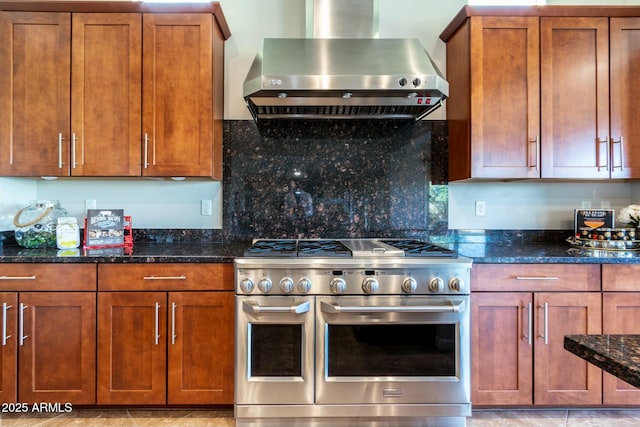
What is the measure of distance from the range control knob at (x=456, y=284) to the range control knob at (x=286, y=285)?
0.79m

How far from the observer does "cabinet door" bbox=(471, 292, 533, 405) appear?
73.7 inches

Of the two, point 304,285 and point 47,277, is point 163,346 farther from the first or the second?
point 304,285

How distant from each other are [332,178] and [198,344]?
1.34m

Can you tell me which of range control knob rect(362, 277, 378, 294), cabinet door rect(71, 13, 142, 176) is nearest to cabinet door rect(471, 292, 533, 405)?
range control knob rect(362, 277, 378, 294)

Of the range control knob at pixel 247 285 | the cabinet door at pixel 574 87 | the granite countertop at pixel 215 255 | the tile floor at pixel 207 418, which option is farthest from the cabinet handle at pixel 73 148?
the cabinet door at pixel 574 87

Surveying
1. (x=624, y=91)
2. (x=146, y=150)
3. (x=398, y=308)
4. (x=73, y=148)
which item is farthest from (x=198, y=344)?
(x=624, y=91)

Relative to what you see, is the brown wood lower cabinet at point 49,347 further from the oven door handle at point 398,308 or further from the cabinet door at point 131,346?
the oven door handle at point 398,308

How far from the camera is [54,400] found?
6.03 ft

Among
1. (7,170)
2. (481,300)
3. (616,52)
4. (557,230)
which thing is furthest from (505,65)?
(7,170)

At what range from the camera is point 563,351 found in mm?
1876

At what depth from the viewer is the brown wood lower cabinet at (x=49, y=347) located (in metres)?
1.82

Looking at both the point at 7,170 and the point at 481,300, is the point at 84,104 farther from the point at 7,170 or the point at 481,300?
the point at 481,300

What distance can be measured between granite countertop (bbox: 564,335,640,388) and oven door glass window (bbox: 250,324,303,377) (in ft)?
4.13

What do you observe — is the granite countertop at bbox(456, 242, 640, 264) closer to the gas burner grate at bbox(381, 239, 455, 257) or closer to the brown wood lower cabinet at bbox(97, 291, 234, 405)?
the gas burner grate at bbox(381, 239, 455, 257)
